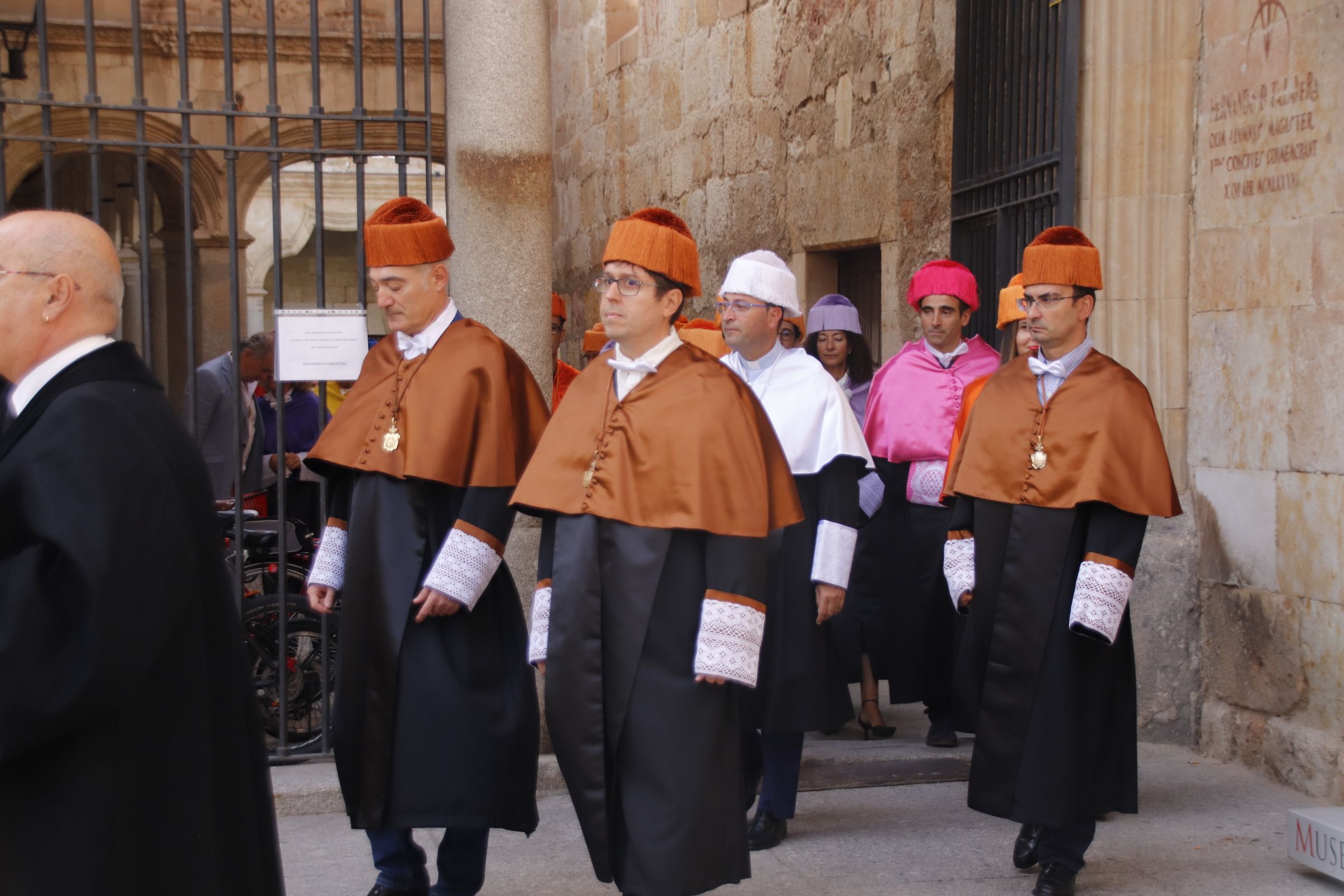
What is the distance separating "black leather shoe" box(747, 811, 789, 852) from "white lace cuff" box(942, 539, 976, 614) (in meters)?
0.88

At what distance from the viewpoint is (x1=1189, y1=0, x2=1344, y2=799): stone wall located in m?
5.24

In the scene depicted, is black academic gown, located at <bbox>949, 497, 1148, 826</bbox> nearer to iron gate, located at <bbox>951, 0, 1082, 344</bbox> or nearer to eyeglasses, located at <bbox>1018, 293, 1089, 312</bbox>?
eyeglasses, located at <bbox>1018, 293, 1089, 312</bbox>

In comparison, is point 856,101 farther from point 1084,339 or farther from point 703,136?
point 1084,339

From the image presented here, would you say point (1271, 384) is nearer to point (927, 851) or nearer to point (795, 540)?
point (795, 540)

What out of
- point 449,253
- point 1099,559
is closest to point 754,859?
point 1099,559

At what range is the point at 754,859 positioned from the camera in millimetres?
4633

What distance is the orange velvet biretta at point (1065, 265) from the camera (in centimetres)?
436

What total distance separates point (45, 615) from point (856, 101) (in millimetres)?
7582

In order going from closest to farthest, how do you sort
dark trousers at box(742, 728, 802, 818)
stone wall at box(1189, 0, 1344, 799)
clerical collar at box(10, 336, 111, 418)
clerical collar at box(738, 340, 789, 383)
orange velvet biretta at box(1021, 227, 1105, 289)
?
clerical collar at box(10, 336, 111, 418)
orange velvet biretta at box(1021, 227, 1105, 289)
dark trousers at box(742, 728, 802, 818)
clerical collar at box(738, 340, 789, 383)
stone wall at box(1189, 0, 1344, 799)

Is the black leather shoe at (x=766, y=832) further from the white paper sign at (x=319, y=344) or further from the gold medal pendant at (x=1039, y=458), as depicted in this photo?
the white paper sign at (x=319, y=344)

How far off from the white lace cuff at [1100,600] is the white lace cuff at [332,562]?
6.45 feet

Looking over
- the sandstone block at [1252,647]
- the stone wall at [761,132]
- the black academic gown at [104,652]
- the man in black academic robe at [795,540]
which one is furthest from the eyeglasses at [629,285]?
the stone wall at [761,132]

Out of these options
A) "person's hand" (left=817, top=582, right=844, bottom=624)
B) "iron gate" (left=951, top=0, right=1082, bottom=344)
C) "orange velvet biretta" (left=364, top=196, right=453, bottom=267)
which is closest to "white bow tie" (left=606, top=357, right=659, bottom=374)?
"orange velvet biretta" (left=364, top=196, right=453, bottom=267)

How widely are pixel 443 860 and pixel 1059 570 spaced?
73.1 inches
